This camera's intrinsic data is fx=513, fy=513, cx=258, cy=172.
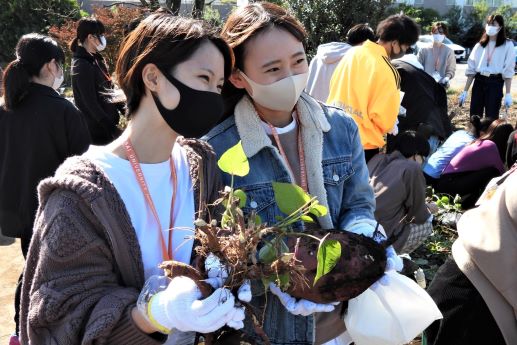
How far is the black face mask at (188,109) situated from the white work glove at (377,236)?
61cm

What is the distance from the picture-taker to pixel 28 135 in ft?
9.64

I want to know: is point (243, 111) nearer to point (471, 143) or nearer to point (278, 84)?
point (278, 84)

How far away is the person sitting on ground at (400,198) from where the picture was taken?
3582 millimetres

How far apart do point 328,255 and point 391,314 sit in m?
0.43

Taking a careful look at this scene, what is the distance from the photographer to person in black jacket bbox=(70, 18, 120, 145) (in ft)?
15.0

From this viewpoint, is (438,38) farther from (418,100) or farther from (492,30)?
(418,100)

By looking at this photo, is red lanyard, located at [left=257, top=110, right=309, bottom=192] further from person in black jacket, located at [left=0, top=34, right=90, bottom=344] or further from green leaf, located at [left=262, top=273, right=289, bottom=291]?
person in black jacket, located at [left=0, top=34, right=90, bottom=344]

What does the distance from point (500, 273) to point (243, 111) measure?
37.5 inches

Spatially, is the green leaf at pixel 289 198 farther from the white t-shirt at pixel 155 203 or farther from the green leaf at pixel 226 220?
the white t-shirt at pixel 155 203

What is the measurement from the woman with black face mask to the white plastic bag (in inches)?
20.1

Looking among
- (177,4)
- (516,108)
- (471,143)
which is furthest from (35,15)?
(471,143)

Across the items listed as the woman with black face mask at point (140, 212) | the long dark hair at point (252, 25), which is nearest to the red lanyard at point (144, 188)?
the woman with black face mask at point (140, 212)

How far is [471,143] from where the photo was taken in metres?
4.95

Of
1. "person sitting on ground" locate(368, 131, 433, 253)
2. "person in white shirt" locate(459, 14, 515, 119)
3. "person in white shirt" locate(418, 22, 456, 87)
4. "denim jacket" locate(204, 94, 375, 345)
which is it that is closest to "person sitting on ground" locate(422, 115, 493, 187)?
"person sitting on ground" locate(368, 131, 433, 253)
